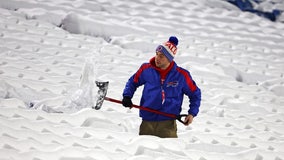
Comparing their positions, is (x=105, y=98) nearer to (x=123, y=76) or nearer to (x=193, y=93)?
(x=193, y=93)

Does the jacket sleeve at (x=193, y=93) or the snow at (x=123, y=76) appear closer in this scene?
the snow at (x=123, y=76)

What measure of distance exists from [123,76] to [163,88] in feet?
8.15

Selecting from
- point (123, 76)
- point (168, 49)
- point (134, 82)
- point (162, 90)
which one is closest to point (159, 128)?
point (162, 90)

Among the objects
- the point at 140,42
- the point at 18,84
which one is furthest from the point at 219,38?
the point at 18,84

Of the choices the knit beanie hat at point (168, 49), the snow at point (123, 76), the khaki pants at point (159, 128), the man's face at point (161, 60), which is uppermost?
the knit beanie hat at point (168, 49)

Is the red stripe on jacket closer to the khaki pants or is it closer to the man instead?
the man

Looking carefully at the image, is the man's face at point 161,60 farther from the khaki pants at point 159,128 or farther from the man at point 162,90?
the khaki pants at point 159,128

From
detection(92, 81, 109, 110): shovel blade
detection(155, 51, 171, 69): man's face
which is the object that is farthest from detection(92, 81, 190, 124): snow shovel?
detection(155, 51, 171, 69): man's face

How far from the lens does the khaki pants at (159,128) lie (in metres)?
3.51

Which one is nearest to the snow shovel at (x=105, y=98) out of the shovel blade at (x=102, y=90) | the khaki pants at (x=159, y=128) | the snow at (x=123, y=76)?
the shovel blade at (x=102, y=90)

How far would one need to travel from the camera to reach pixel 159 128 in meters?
3.52

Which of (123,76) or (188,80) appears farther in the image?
(123,76)

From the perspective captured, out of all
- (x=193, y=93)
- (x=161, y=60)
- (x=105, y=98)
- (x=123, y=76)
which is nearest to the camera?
(x=161, y=60)

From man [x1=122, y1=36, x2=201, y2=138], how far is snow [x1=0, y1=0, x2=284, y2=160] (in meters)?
0.20
